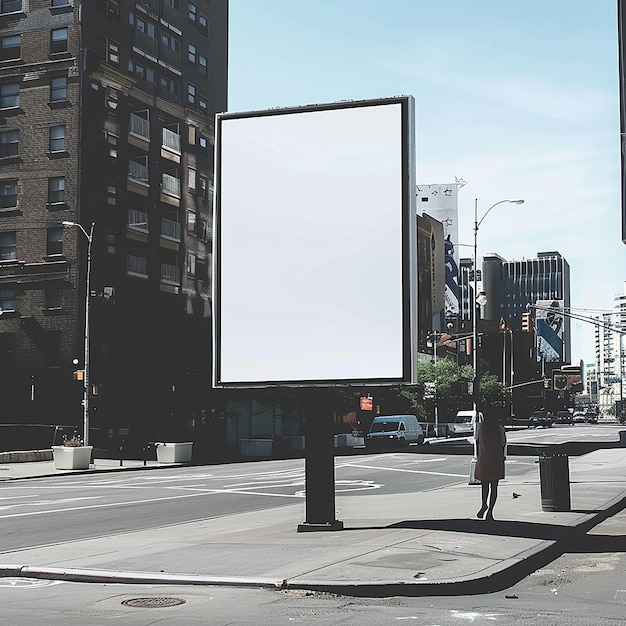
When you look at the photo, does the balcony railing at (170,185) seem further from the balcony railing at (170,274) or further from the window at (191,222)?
the balcony railing at (170,274)

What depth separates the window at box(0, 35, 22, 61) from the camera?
61.5 metres

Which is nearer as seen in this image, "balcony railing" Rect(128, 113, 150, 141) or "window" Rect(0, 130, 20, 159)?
"window" Rect(0, 130, 20, 159)

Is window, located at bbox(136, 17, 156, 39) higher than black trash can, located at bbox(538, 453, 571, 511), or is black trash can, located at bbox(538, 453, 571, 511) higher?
window, located at bbox(136, 17, 156, 39)

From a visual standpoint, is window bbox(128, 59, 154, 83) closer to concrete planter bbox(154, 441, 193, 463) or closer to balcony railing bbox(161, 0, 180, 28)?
balcony railing bbox(161, 0, 180, 28)

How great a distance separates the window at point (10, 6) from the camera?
61.7 m

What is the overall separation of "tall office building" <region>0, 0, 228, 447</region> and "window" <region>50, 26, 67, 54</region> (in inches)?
3.6

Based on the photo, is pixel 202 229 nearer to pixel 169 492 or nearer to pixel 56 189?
pixel 56 189

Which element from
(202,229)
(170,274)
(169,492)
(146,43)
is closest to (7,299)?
(170,274)

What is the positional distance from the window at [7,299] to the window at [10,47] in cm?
1458

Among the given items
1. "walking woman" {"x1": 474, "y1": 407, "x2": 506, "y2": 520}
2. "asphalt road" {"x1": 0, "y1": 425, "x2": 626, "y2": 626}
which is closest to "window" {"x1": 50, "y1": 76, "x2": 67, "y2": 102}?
"asphalt road" {"x1": 0, "y1": 425, "x2": 626, "y2": 626}

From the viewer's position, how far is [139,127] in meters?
64.6

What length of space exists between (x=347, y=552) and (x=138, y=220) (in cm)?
5276

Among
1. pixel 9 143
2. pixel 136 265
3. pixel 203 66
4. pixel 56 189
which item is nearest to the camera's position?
pixel 56 189

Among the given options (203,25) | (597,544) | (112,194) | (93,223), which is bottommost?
(597,544)
